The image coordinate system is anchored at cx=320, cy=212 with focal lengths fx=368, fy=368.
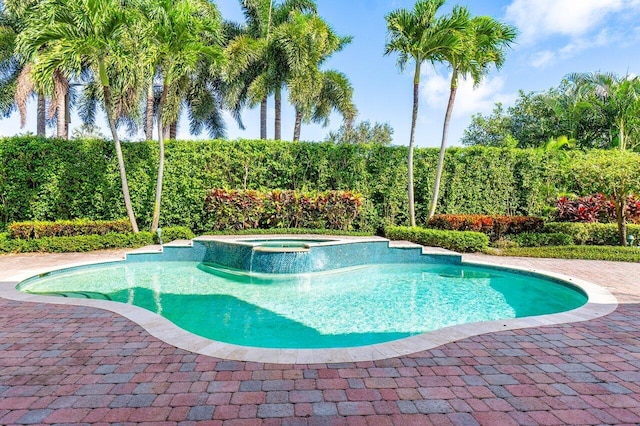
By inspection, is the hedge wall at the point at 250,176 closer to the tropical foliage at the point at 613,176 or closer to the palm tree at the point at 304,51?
the tropical foliage at the point at 613,176

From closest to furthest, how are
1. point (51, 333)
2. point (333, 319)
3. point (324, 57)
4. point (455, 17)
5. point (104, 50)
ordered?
point (51, 333)
point (333, 319)
point (104, 50)
point (455, 17)
point (324, 57)

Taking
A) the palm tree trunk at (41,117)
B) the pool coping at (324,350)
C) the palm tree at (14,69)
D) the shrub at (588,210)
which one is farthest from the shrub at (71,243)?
the shrub at (588,210)

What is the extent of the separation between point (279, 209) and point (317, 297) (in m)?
7.47

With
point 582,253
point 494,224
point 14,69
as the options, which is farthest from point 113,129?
point 582,253

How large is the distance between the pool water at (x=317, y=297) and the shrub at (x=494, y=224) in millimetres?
3527

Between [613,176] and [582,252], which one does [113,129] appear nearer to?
[582,252]

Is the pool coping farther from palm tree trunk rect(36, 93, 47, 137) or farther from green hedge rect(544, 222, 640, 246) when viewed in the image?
palm tree trunk rect(36, 93, 47, 137)

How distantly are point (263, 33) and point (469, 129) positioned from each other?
19970 millimetres

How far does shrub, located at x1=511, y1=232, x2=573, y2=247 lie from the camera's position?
12.2 m

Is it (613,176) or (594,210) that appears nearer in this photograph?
(613,176)

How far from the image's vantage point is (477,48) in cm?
1281

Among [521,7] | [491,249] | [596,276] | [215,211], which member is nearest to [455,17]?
[521,7]

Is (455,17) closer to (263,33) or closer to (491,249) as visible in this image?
(491,249)

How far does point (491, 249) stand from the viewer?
38.4 feet
